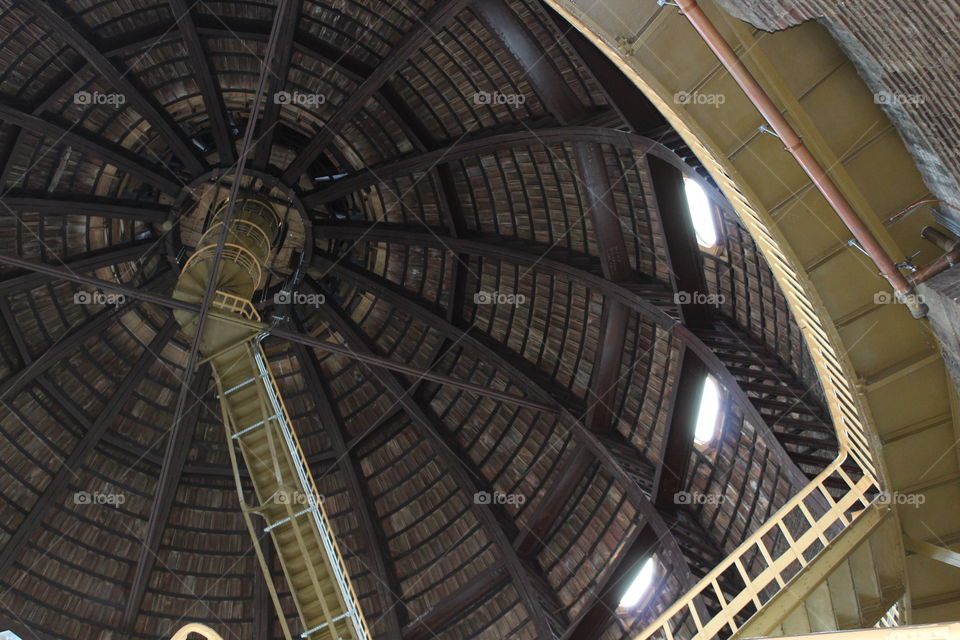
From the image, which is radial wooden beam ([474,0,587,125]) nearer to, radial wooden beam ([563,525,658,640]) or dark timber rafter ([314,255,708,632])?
dark timber rafter ([314,255,708,632])

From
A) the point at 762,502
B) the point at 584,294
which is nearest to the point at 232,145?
the point at 584,294

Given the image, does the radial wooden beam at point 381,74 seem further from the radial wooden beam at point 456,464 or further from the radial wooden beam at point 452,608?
the radial wooden beam at point 452,608

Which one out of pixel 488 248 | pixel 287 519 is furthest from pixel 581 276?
pixel 287 519

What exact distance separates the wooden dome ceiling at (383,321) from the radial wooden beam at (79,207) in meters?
0.10

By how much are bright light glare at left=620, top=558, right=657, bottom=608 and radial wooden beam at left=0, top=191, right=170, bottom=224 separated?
15.9m

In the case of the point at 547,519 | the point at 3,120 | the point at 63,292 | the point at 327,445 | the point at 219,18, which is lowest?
the point at 547,519

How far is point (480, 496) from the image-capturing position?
20078 millimetres

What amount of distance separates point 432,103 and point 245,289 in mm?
6768

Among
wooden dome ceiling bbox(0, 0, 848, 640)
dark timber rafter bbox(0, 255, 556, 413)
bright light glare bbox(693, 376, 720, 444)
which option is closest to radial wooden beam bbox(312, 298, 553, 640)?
wooden dome ceiling bbox(0, 0, 848, 640)

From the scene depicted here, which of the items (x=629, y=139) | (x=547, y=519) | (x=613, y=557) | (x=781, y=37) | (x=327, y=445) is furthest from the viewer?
(x=327, y=445)

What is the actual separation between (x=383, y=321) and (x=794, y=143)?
55.0ft

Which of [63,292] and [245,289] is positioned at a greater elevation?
[63,292]

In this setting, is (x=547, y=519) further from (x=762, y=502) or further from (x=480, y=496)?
(x=762, y=502)

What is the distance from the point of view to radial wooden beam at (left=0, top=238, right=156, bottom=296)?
18.7 meters
